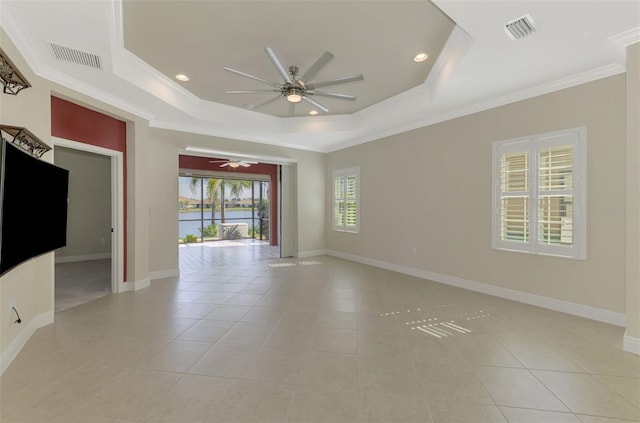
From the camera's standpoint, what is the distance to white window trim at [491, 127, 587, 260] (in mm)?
3418

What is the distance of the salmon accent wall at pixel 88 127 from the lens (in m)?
3.54

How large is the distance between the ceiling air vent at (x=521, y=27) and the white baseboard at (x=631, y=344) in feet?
9.56

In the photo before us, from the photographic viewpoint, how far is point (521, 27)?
2506mm

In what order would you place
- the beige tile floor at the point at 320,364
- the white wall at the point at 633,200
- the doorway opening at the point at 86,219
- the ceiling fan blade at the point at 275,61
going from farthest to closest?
the doorway opening at the point at 86,219
the ceiling fan blade at the point at 275,61
the white wall at the point at 633,200
the beige tile floor at the point at 320,364

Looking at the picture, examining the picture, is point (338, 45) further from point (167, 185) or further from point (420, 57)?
point (167, 185)

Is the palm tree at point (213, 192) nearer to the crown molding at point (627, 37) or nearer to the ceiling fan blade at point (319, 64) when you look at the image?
the ceiling fan blade at point (319, 64)

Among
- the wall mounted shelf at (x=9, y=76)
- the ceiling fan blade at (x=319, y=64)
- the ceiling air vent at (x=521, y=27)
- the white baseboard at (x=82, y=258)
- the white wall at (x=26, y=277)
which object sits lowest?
the white baseboard at (x=82, y=258)

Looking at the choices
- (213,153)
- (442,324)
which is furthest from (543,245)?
(213,153)

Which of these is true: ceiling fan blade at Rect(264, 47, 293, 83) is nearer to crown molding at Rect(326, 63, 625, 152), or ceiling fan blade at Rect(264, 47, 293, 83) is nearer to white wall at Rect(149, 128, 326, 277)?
crown molding at Rect(326, 63, 625, 152)

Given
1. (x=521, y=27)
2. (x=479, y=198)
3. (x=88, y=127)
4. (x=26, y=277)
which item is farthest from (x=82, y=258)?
(x=521, y=27)

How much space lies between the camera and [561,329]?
3.11 m

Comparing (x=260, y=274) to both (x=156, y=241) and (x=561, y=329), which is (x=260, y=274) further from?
(x=561, y=329)

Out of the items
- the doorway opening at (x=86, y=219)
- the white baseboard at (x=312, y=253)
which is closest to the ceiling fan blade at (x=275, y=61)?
the white baseboard at (x=312, y=253)

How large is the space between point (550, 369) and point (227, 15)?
4215mm
